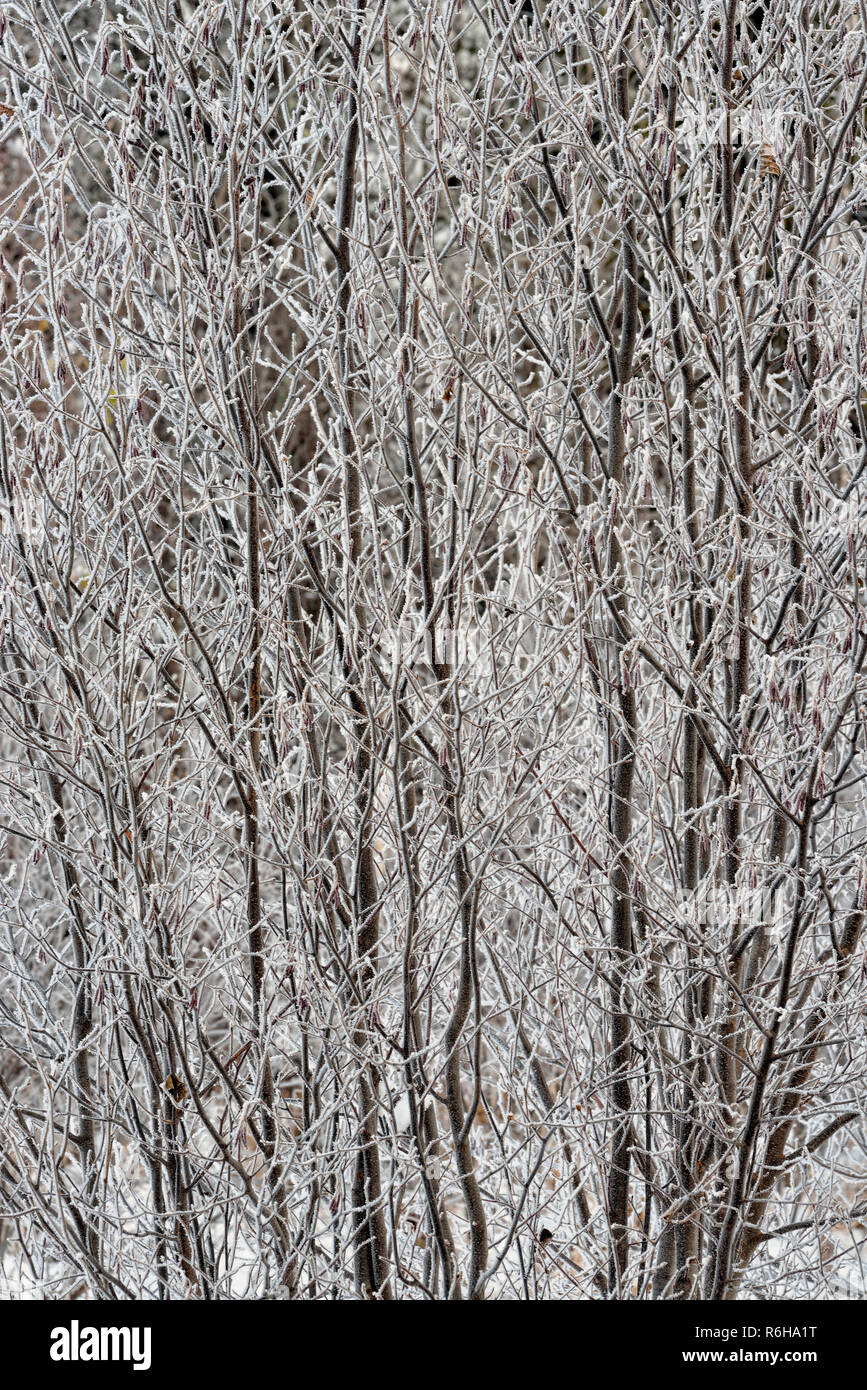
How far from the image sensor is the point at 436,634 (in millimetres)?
2195

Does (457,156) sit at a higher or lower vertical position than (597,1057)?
higher

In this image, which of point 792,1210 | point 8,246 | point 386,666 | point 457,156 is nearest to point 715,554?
point 386,666

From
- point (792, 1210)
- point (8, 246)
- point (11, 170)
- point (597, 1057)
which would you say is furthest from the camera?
point (8, 246)

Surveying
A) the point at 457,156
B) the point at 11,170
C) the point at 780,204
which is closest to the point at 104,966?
the point at 457,156

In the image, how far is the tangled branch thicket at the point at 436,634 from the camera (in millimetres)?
2145

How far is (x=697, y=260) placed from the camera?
2357 mm

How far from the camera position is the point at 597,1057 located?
2748mm

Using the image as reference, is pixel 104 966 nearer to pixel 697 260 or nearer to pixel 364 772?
pixel 364 772

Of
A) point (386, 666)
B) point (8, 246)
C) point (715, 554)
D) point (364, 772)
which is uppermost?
point (8, 246)

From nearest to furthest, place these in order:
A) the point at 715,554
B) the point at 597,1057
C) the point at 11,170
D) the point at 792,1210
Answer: the point at 715,554 < the point at 597,1057 < the point at 792,1210 < the point at 11,170

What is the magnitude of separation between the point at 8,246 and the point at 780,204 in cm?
537

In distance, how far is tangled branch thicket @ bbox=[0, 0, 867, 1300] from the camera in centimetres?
214

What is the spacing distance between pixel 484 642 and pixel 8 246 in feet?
17.8

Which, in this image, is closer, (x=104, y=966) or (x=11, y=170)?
(x=104, y=966)
